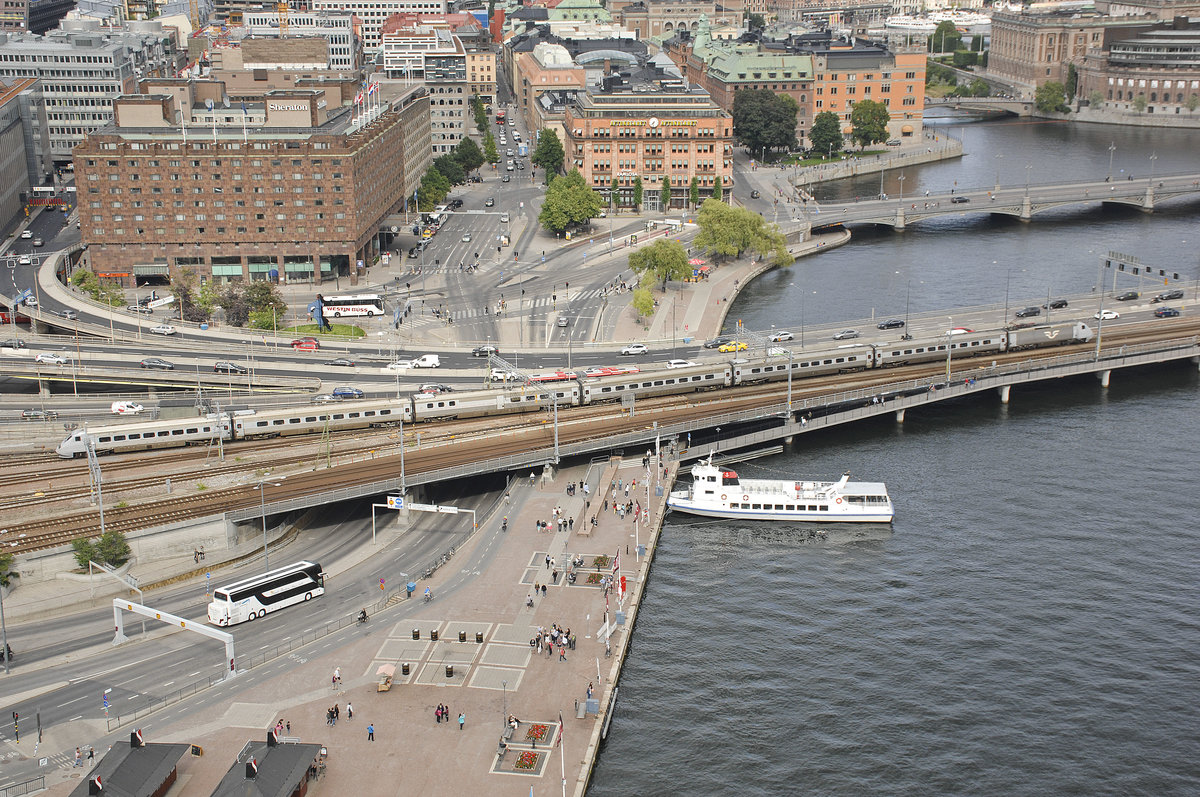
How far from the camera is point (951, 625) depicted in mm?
87562

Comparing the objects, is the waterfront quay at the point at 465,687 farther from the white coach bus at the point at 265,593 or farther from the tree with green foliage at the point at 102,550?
the tree with green foliage at the point at 102,550

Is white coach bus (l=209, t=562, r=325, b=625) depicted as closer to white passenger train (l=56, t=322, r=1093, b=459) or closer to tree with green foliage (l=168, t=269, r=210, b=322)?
white passenger train (l=56, t=322, r=1093, b=459)

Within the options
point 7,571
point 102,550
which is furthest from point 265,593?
point 7,571

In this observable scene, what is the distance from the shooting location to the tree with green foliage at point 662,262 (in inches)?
6260

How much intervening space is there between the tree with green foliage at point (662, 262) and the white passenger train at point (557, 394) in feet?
109

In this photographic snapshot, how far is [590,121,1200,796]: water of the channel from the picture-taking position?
7419 centimetres

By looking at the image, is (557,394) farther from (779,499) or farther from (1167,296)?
(1167,296)

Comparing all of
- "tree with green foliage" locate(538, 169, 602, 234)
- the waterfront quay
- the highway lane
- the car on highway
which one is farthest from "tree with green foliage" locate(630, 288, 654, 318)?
the car on highway

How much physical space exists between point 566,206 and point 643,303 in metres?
42.3

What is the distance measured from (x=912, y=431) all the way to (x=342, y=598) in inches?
2232

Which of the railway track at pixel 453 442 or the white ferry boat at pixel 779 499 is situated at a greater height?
the railway track at pixel 453 442

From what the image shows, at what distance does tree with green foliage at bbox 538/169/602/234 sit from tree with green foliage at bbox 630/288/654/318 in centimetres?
3851

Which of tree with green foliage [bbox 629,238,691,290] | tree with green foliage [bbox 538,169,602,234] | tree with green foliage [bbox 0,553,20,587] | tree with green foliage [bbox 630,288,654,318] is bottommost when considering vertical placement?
tree with green foliage [bbox 0,553,20,587]

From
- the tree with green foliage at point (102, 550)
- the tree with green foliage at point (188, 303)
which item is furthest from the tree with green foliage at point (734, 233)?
the tree with green foliage at point (102, 550)
